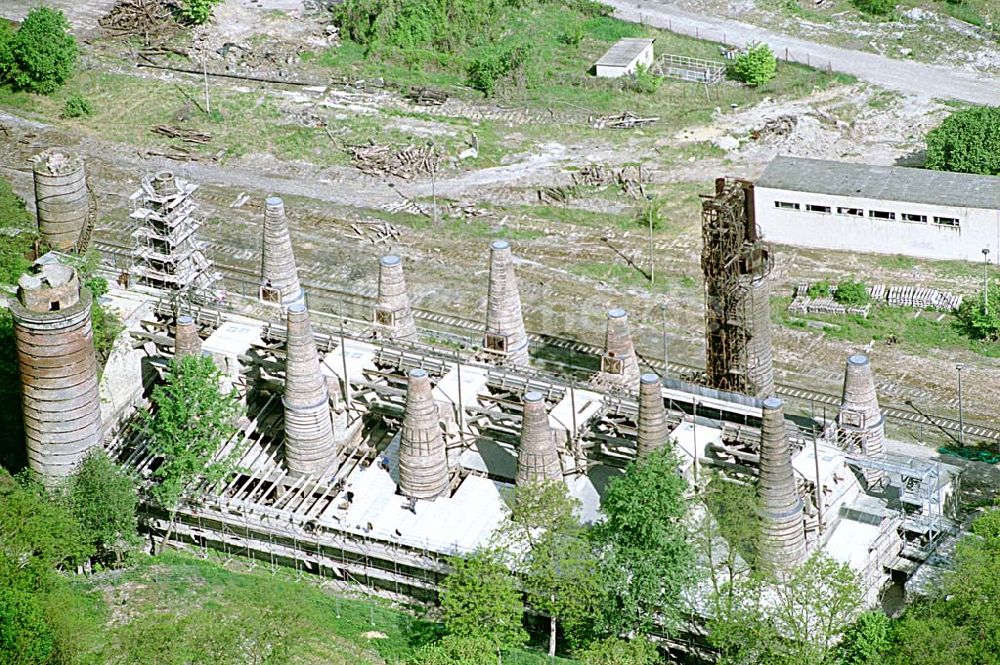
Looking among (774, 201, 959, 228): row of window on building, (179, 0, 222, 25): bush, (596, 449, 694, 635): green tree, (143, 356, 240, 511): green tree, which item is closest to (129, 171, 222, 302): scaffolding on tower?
(143, 356, 240, 511): green tree

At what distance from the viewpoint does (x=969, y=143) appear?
110 m

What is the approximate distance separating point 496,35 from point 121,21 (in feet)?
94.6

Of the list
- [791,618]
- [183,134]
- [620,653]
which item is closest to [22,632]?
[620,653]

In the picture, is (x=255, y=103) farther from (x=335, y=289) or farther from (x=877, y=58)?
(x=877, y=58)

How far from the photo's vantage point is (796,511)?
76.2 metres

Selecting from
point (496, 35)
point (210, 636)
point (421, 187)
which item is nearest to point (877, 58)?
point (496, 35)

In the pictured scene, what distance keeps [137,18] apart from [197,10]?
520 cm

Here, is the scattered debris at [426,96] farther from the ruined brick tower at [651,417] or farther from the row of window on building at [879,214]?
the ruined brick tower at [651,417]

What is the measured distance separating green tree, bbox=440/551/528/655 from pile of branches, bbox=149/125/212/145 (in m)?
58.4

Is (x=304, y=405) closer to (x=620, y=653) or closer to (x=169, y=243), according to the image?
(x=169, y=243)

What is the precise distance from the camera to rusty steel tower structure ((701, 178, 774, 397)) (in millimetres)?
84312

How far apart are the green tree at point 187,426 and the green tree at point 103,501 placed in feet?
6.03

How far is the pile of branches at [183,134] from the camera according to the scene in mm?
126312

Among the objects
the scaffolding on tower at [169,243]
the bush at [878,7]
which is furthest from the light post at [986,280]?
the scaffolding on tower at [169,243]
